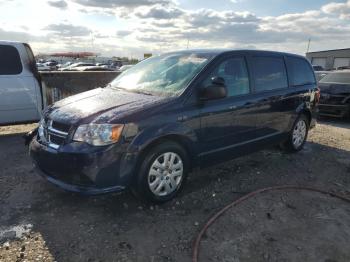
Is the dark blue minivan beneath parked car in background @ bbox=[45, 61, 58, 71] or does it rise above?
above

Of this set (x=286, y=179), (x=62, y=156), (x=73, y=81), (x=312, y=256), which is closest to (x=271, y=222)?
(x=312, y=256)

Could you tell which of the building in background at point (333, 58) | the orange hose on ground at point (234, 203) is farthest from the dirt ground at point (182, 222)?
the building in background at point (333, 58)

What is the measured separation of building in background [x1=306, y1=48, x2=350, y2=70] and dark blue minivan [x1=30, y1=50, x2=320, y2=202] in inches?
1680

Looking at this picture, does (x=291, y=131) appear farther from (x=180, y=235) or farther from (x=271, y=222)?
(x=180, y=235)

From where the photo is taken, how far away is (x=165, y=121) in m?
3.82

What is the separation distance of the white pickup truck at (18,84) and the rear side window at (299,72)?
4788 millimetres

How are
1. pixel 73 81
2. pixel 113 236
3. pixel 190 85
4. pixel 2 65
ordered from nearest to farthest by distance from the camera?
pixel 113 236, pixel 190 85, pixel 2 65, pixel 73 81

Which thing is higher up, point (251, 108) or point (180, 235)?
point (251, 108)

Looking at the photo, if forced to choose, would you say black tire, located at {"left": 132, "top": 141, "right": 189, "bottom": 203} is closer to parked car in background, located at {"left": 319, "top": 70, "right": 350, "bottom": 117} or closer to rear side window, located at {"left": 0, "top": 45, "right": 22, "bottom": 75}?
rear side window, located at {"left": 0, "top": 45, "right": 22, "bottom": 75}

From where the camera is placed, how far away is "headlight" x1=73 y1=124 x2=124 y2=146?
3496 mm

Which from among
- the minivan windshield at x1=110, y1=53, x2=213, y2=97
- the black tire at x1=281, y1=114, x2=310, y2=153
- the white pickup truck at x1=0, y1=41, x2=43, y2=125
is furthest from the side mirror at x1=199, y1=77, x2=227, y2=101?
the white pickup truck at x1=0, y1=41, x2=43, y2=125

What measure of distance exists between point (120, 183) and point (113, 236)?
0.53 meters

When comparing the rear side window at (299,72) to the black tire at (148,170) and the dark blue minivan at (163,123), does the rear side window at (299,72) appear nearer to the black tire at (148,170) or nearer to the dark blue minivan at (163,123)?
the dark blue minivan at (163,123)

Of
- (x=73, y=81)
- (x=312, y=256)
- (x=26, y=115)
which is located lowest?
(x=312, y=256)
